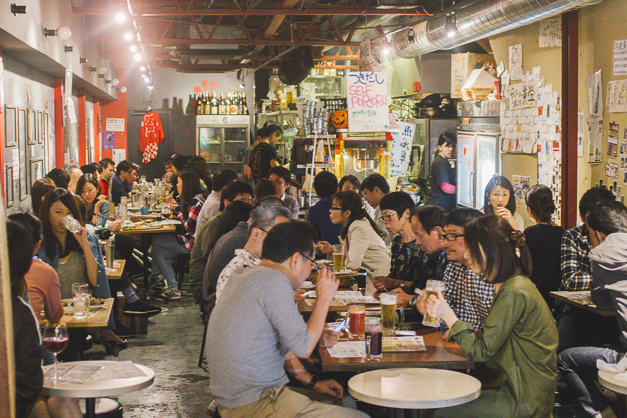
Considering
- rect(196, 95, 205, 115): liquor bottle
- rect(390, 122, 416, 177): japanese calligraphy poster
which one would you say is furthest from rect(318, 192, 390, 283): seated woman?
rect(196, 95, 205, 115): liquor bottle

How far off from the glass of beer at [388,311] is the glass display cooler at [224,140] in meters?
15.0

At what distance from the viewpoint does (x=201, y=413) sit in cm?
485

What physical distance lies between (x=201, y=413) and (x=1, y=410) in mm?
4174

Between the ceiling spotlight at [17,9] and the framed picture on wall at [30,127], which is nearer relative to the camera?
the ceiling spotlight at [17,9]

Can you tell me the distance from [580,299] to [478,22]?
4.52 meters

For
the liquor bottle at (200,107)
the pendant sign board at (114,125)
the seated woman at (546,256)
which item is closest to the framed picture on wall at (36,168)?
the seated woman at (546,256)

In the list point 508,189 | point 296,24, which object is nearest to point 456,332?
point 508,189

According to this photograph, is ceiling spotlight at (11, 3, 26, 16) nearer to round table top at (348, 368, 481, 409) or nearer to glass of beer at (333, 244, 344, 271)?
glass of beer at (333, 244, 344, 271)

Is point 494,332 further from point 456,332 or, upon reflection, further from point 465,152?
point 465,152

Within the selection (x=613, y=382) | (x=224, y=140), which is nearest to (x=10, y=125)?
(x=613, y=382)

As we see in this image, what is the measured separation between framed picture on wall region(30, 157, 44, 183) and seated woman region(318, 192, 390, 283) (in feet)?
15.0

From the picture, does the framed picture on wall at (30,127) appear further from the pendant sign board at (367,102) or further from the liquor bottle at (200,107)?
the liquor bottle at (200,107)

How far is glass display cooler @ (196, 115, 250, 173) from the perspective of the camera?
1805 centimetres

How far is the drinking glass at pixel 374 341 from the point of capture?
3064mm
